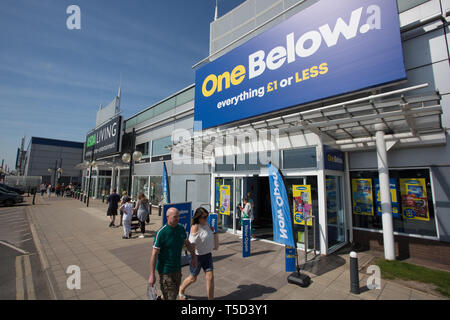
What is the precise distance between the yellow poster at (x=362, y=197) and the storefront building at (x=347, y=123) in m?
0.04

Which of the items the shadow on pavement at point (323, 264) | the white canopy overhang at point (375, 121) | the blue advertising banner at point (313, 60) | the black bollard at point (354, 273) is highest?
the blue advertising banner at point (313, 60)

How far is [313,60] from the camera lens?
7.56 meters

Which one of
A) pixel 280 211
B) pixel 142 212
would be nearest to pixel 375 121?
pixel 280 211

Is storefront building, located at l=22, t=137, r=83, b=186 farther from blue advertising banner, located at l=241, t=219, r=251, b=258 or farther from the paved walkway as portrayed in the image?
blue advertising banner, located at l=241, t=219, r=251, b=258

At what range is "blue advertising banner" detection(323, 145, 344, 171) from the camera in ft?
23.0

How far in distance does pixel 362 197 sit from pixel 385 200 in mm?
1417

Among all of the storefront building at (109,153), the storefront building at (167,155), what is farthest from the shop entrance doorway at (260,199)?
the storefront building at (109,153)

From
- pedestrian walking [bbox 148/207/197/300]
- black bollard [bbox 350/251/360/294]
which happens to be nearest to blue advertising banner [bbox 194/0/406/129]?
black bollard [bbox 350/251/360/294]

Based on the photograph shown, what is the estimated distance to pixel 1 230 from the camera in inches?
374

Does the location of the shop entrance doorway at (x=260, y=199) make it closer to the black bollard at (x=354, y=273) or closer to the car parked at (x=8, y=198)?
the black bollard at (x=354, y=273)

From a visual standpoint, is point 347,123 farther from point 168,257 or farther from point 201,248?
point 168,257

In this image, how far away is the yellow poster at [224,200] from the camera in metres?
9.81

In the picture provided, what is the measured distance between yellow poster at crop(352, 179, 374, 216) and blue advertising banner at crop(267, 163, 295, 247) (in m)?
4.39
